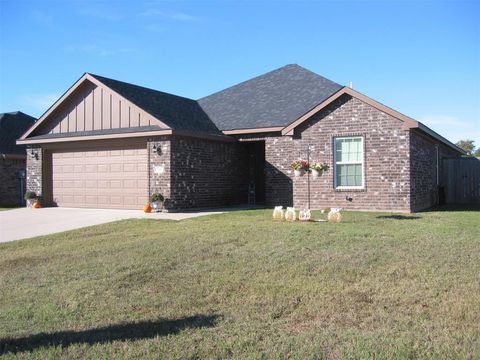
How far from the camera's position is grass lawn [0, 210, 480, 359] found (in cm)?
461

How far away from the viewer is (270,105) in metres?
20.0

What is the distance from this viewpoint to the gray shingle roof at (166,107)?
56.3 ft

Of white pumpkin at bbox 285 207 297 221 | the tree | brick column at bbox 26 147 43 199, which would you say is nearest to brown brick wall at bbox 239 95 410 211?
white pumpkin at bbox 285 207 297 221

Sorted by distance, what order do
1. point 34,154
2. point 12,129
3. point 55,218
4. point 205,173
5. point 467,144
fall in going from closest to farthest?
point 55,218, point 205,173, point 34,154, point 12,129, point 467,144

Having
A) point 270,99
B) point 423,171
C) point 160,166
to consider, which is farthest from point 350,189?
point 270,99

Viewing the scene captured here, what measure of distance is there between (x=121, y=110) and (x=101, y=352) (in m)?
13.9

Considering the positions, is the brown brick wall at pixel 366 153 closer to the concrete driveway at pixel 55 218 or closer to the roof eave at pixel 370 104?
the roof eave at pixel 370 104

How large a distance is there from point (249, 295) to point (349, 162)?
9.94 meters

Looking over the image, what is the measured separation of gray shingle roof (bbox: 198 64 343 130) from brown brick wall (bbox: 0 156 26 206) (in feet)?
31.0

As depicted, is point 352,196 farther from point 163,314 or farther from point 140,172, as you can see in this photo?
point 163,314

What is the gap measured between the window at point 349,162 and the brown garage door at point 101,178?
20.6 ft

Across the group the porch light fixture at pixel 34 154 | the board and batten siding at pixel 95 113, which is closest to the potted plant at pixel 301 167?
the board and batten siding at pixel 95 113

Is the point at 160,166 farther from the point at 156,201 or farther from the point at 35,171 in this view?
the point at 35,171

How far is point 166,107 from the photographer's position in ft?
61.3
